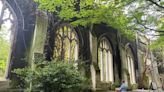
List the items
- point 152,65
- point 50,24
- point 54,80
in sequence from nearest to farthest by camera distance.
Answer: point 54,80
point 50,24
point 152,65

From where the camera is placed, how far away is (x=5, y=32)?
8.55 meters

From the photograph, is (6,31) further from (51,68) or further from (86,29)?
(86,29)

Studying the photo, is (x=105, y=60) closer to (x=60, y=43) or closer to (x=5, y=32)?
(x=60, y=43)

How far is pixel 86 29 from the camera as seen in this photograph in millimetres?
11203

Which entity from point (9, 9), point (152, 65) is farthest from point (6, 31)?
point (152, 65)

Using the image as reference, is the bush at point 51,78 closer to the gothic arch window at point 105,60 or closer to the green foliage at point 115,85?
the green foliage at point 115,85

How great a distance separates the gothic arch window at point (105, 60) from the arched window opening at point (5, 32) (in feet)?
18.5

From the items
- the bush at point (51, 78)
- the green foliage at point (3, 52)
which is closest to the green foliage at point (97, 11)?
the bush at point (51, 78)

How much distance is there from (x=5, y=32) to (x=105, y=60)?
21.2 feet

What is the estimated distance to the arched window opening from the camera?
8039mm

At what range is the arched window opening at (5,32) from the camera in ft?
26.4

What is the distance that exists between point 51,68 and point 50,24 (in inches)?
131

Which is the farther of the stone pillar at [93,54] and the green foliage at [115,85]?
the green foliage at [115,85]

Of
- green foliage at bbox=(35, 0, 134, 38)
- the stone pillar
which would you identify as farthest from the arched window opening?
the stone pillar
